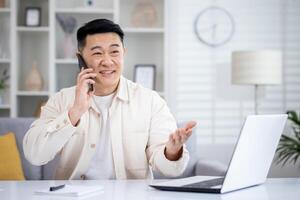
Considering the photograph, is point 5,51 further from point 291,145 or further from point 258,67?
point 291,145

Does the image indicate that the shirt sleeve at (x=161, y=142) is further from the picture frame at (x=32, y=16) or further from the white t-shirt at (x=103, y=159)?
the picture frame at (x=32, y=16)

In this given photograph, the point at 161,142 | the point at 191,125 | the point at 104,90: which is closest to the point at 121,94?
the point at 104,90

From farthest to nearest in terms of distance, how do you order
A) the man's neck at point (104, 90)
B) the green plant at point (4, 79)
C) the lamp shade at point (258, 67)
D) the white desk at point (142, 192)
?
the green plant at point (4, 79) < the lamp shade at point (258, 67) < the man's neck at point (104, 90) < the white desk at point (142, 192)

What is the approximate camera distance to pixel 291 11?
4844 mm

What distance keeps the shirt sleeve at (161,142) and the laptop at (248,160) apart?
177mm

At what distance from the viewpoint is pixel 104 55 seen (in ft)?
7.98

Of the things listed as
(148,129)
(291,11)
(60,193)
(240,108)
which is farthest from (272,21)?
(60,193)

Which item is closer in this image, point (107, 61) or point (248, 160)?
point (248, 160)

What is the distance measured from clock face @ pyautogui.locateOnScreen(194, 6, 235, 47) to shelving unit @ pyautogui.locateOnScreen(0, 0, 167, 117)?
341 mm

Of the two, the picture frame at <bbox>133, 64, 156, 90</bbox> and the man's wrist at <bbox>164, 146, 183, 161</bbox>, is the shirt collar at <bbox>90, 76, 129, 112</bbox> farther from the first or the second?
the picture frame at <bbox>133, 64, 156, 90</bbox>

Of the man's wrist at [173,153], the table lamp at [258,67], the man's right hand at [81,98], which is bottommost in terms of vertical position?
the man's wrist at [173,153]

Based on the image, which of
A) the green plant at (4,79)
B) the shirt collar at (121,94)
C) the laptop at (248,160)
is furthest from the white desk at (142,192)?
the green plant at (4,79)

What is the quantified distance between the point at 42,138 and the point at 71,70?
2.69 m

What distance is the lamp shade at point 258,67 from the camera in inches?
166
